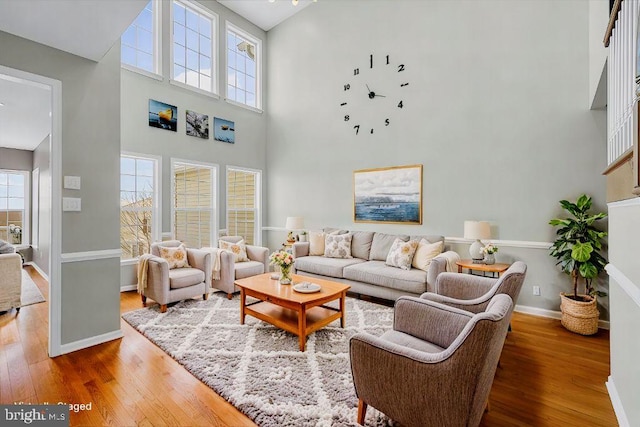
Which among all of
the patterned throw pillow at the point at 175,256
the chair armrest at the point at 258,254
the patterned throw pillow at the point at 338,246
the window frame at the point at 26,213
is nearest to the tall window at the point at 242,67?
the chair armrest at the point at 258,254

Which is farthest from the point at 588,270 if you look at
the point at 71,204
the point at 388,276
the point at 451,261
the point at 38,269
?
the point at 38,269

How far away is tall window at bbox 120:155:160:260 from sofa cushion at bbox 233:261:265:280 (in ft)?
4.79

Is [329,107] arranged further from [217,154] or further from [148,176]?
[148,176]

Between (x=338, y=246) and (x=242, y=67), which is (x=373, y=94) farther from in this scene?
(x=242, y=67)

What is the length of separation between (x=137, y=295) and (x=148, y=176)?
1847 millimetres

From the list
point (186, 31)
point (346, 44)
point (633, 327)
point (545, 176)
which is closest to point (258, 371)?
point (633, 327)

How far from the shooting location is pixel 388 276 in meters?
3.79

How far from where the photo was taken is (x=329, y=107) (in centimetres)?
557

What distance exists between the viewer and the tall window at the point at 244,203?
19.8ft

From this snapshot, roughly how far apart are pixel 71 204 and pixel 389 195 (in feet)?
12.9

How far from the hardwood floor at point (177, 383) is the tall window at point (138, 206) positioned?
1.86 m

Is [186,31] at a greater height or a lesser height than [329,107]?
greater

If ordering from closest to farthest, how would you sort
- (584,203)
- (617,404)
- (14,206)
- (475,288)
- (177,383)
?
(617,404), (177,383), (475,288), (584,203), (14,206)

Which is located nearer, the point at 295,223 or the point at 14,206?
the point at 295,223
